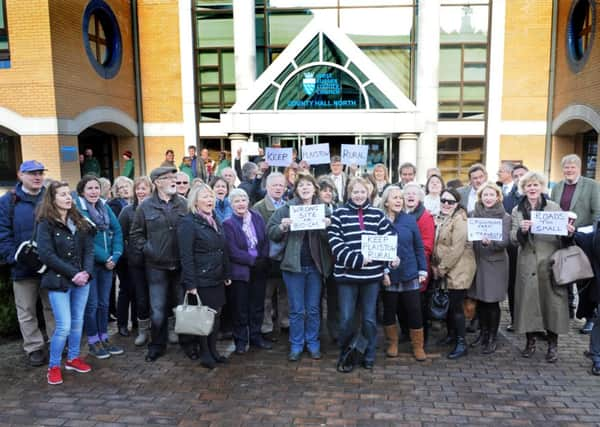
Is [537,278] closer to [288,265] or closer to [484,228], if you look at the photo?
[484,228]

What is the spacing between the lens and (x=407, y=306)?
17.5ft

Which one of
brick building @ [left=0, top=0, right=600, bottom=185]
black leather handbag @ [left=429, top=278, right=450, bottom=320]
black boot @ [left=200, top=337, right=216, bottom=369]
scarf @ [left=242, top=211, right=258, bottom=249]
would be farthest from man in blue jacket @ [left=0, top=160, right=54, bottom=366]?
brick building @ [left=0, top=0, right=600, bottom=185]

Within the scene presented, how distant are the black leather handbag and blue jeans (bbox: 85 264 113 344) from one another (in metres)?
3.97

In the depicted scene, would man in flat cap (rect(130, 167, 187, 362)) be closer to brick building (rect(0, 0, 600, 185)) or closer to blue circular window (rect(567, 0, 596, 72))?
brick building (rect(0, 0, 600, 185))

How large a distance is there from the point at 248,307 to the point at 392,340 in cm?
179

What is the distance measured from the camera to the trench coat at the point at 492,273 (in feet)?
17.7

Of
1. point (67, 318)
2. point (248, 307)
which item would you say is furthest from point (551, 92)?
point (67, 318)

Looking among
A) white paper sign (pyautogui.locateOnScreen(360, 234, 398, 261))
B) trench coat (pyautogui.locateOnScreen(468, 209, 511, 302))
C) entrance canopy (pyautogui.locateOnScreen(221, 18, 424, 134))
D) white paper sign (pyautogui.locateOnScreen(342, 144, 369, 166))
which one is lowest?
trench coat (pyautogui.locateOnScreen(468, 209, 511, 302))

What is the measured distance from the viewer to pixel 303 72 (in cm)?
1565

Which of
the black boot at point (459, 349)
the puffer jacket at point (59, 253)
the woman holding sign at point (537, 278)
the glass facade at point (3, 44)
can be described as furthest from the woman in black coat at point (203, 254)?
the glass facade at point (3, 44)

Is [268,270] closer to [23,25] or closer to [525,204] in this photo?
[525,204]

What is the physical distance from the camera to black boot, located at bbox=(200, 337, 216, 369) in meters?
5.22

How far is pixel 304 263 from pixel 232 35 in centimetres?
1607

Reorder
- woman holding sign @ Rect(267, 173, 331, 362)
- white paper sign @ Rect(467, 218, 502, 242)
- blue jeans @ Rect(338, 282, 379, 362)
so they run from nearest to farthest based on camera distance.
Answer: blue jeans @ Rect(338, 282, 379, 362)
white paper sign @ Rect(467, 218, 502, 242)
woman holding sign @ Rect(267, 173, 331, 362)
